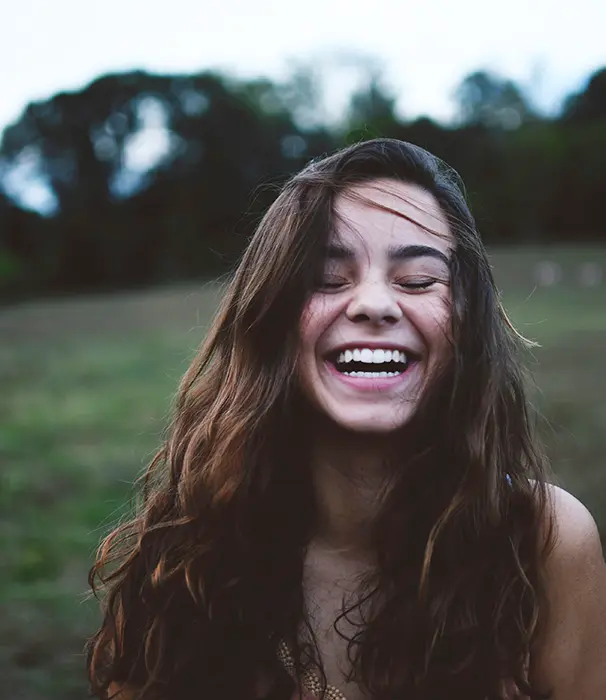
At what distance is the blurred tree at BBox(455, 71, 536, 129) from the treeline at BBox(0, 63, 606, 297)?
4.99m

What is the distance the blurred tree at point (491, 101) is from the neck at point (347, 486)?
47.8 meters

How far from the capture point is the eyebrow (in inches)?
72.5

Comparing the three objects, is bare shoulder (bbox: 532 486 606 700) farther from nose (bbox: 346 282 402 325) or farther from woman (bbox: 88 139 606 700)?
nose (bbox: 346 282 402 325)

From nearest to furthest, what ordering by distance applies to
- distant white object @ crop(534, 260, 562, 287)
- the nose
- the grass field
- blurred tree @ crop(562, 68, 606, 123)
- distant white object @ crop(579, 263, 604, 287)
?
the nose, the grass field, distant white object @ crop(579, 263, 604, 287), distant white object @ crop(534, 260, 562, 287), blurred tree @ crop(562, 68, 606, 123)

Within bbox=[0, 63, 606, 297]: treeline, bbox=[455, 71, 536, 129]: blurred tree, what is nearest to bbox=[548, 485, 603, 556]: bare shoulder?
bbox=[0, 63, 606, 297]: treeline

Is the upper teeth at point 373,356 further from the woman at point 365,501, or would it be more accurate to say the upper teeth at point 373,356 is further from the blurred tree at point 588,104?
the blurred tree at point 588,104

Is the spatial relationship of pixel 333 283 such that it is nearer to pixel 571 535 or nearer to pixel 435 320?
pixel 435 320

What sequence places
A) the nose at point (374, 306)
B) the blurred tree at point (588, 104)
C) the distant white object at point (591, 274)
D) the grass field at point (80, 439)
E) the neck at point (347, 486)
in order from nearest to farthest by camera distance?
the nose at point (374, 306)
the neck at point (347, 486)
the grass field at point (80, 439)
the distant white object at point (591, 274)
the blurred tree at point (588, 104)

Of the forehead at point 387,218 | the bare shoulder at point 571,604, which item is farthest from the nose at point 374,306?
the bare shoulder at point 571,604

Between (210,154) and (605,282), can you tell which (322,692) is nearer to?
(605,282)

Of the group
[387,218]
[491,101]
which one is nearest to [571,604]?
[387,218]

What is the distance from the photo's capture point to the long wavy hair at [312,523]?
182 centimetres

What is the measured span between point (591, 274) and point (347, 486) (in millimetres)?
30983

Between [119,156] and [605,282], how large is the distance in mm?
24065
